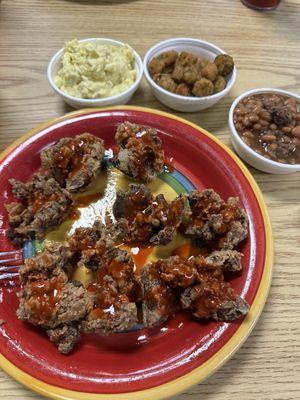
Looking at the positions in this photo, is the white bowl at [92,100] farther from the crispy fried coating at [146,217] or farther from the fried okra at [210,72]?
the crispy fried coating at [146,217]

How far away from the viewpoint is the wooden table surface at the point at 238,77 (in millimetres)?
1831

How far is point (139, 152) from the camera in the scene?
224cm

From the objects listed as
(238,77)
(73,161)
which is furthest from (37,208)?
(238,77)

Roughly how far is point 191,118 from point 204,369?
1.75 metres

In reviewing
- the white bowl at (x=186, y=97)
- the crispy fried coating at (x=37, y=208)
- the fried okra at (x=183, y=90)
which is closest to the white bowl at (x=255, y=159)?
the white bowl at (x=186, y=97)

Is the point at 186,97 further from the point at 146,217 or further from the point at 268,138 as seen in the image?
the point at 146,217

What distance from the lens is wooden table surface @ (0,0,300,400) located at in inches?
72.1

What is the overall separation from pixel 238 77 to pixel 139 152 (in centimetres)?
140

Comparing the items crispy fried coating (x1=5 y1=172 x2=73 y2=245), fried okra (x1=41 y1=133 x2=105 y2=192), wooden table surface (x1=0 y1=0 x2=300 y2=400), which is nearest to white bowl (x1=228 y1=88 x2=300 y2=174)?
wooden table surface (x1=0 y1=0 x2=300 y2=400)

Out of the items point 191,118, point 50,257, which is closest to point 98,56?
point 191,118

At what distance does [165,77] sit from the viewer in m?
2.72

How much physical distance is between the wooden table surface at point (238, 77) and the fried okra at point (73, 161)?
555 millimetres

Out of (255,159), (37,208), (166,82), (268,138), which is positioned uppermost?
(166,82)

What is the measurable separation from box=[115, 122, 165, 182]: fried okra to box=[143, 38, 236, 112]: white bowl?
1.50 feet
